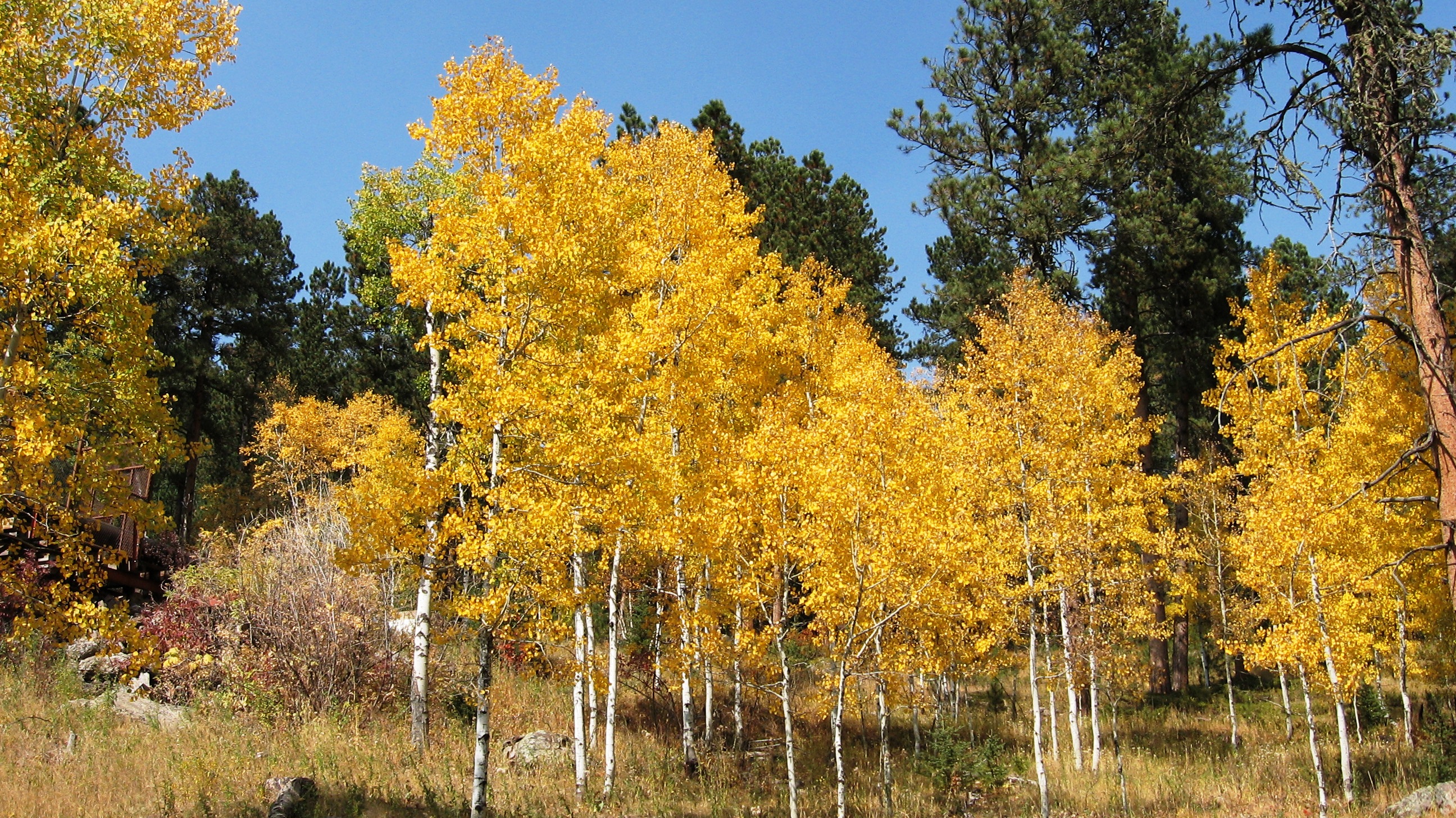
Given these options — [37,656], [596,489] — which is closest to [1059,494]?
[596,489]

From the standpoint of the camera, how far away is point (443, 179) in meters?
13.7

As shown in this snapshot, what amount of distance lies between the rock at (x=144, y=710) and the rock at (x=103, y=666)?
4.19 feet

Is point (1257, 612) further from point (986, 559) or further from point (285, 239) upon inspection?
point (285, 239)

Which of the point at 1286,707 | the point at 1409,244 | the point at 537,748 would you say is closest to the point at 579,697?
the point at 537,748

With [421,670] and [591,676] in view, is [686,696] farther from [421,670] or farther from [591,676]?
[421,670]

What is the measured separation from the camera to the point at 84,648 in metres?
13.8

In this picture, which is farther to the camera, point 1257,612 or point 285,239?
point 285,239

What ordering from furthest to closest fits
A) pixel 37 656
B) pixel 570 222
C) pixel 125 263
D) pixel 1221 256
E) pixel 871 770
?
1. pixel 1221 256
2. pixel 871 770
3. pixel 37 656
4. pixel 570 222
5. pixel 125 263

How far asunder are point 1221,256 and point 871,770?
14.4 metres

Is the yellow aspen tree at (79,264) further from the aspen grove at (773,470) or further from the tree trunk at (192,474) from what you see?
the tree trunk at (192,474)

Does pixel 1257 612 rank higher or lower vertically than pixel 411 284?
lower

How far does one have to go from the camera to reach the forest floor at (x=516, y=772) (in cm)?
897

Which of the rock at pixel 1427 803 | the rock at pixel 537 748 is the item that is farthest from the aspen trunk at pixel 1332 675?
the rock at pixel 537 748

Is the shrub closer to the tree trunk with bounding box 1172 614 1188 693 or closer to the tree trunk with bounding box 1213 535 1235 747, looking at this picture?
the tree trunk with bounding box 1213 535 1235 747
